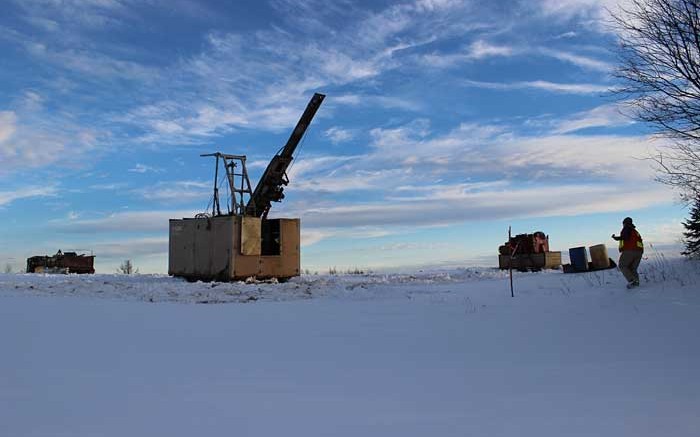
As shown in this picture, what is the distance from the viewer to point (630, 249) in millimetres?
11570

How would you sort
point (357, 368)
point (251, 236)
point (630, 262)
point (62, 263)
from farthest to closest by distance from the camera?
point (62, 263), point (251, 236), point (630, 262), point (357, 368)

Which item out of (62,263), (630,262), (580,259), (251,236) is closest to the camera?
(630,262)

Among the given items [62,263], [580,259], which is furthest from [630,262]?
[62,263]

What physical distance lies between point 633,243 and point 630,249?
14 centimetres

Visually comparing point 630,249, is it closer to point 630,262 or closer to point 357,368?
point 630,262

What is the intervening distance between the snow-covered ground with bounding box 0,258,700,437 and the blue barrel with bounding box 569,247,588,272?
8.73 m

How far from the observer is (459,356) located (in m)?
5.98

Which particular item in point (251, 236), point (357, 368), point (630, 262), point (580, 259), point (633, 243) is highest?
point (251, 236)

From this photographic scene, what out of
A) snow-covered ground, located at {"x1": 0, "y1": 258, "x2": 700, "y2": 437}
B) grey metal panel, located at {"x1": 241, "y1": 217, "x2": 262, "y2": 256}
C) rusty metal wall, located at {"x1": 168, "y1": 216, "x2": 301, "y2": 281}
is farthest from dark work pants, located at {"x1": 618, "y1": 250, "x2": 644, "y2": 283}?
grey metal panel, located at {"x1": 241, "y1": 217, "x2": 262, "y2": 256}

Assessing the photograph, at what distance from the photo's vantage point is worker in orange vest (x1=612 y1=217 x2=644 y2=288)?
1153 cm

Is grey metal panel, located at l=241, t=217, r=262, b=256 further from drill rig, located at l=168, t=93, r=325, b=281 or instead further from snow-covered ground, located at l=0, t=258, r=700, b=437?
snow-covered ground, located at l=0, t=258, r=700, b=437

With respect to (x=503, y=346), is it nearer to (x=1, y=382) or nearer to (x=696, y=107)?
(x=1, y=382)

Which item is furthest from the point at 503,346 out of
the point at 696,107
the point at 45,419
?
the point at 696,107

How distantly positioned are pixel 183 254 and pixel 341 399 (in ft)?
54.7
